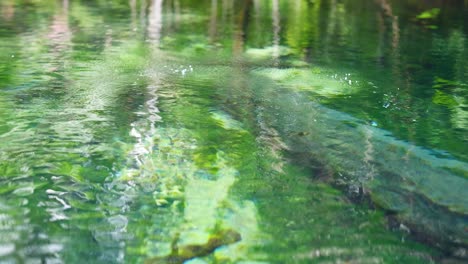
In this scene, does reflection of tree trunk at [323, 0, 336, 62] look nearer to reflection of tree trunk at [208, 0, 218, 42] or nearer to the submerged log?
reflection of tree trunk at [208, 0, 218, 42]

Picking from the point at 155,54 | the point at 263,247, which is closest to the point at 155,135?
the point at 263,247

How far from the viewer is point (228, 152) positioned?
315cm

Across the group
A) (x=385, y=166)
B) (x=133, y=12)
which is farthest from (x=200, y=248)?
(x=133, y=12)

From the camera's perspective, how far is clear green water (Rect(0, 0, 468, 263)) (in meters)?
A: 2.23

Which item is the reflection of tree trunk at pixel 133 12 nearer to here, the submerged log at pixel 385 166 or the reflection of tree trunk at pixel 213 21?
the reflection of tree trunk at pixel 213 21

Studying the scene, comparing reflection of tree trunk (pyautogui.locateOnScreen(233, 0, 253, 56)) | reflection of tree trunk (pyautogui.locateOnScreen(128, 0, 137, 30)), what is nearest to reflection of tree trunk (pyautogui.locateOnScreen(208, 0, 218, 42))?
reflection of tree trunk (pyautogui.locateOnScreen(233, 0, 253, 56))

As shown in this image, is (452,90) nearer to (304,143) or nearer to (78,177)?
(304,143)

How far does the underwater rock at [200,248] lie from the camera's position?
2080 millimetres

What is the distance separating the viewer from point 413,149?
10.8 feet

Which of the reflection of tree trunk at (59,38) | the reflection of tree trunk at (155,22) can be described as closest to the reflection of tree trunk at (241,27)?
the reflection of tree trunk at (155,22)

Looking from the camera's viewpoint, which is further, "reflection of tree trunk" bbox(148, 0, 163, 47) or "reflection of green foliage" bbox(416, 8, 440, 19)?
"reflection of green foliage" bbox(416, 8, 440, 19)

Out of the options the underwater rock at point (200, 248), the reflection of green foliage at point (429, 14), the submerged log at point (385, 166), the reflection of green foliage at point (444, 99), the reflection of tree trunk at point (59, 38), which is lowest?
the underwater rock at point (200, 248)

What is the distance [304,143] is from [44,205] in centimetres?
151

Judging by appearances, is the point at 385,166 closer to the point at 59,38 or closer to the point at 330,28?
the point at 59,38
